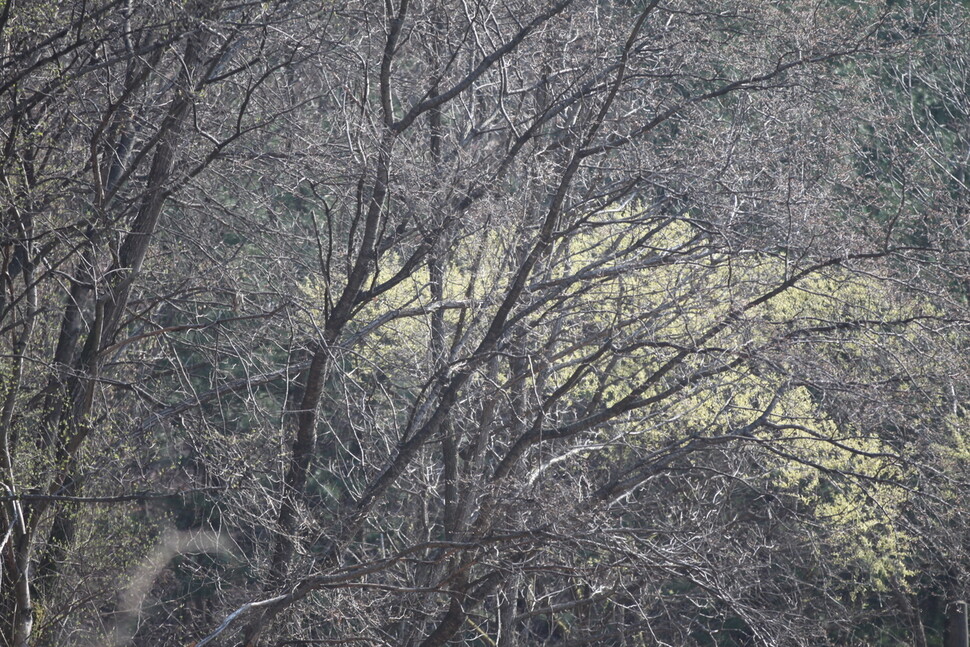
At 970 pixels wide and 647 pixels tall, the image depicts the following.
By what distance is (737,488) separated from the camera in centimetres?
1407

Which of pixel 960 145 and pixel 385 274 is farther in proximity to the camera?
pixel 960 145

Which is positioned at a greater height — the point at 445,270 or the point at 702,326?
the point at 445,270

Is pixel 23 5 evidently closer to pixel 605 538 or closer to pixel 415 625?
pixel 605 538

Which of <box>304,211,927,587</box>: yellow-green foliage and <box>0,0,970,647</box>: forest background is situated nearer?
<box>0,0,970,647</box>: forest background

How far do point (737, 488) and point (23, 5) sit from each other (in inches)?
419

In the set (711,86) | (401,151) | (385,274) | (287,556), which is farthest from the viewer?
(385,274)

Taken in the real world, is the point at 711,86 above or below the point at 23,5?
above

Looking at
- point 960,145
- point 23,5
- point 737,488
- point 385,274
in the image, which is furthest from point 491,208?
point 960,145

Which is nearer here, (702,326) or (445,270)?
(702,326)

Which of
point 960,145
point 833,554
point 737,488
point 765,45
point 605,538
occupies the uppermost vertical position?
point 960,145

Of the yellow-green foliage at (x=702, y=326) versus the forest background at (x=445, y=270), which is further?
the yellow-green foliage at (x=702, y=326)

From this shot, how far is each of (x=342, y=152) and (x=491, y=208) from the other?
1276 mm

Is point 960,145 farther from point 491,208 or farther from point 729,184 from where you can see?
point 491,208

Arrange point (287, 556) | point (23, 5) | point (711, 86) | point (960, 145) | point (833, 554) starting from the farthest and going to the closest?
point (960, 145), point (833, 554), point (711, 86), point (287, 556), point (23, 5)
